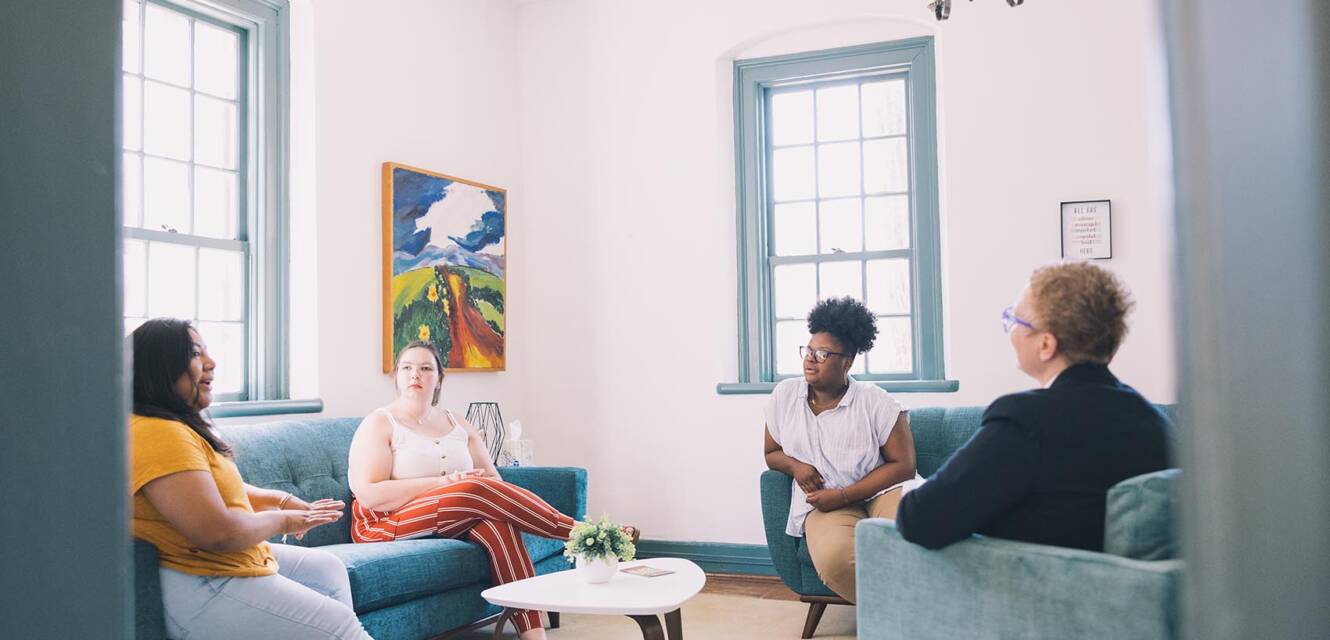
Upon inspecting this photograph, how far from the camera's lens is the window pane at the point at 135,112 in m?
3.99

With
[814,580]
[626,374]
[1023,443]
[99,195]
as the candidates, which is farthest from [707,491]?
[99,195]

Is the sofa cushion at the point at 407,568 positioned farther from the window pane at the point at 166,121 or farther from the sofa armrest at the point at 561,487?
the window pane at the point at 166,121

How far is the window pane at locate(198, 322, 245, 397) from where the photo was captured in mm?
4336

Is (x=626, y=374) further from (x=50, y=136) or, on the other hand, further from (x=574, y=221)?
(x=50, y=136)

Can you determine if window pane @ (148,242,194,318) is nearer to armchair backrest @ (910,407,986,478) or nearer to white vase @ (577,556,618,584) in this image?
white vase @ (577,556,618,584)

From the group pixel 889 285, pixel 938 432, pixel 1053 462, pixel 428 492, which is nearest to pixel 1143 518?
pixel 1053 462

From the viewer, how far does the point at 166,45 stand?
418 cm

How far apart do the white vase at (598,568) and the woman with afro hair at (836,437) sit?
0.83 metres

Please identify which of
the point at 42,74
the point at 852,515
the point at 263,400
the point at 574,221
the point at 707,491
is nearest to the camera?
the point at 42,74

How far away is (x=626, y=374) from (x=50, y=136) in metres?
5.36

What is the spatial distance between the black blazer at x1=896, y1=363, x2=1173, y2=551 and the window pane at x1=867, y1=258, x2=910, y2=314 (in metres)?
3.31

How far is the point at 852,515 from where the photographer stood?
394 cm

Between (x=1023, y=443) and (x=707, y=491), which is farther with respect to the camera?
(x=707, y=491)

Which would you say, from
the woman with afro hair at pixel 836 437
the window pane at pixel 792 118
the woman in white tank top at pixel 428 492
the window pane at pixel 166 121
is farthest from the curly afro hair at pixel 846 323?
the window pane at pixel 166 121
